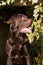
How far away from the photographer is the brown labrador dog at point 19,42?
14.6 feet

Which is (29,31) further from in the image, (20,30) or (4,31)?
(4,31)

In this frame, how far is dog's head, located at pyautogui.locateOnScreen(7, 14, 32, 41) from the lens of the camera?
14.5ft

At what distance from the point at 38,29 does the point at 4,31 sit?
0.56m

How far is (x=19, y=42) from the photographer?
4.52 metres

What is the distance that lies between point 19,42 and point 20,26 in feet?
0.70

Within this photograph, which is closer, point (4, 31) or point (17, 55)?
point (17, 55)

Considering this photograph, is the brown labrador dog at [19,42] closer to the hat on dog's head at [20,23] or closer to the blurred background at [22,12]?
the hat on dog's head at [20,23]

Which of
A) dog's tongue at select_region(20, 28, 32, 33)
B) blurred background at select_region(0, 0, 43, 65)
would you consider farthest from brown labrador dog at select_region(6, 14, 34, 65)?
blurred background at select_region(0, 0, 43, 65)

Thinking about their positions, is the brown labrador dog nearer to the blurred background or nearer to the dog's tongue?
the dog's tongue

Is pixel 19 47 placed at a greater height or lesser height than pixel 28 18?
lesser

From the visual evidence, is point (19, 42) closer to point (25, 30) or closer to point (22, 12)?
point (25, 30)

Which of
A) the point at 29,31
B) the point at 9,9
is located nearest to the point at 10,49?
the point at 29,31

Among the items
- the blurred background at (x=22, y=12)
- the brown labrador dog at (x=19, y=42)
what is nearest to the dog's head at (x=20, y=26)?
the brown labrador dog at (x=19, y=42)

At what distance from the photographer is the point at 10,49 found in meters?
4.54
